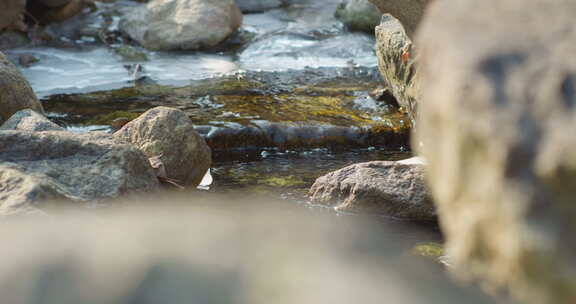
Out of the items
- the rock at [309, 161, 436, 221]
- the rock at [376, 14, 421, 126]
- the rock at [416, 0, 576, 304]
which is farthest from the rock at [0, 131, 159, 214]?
the rock at [376, 14, 421, 126]

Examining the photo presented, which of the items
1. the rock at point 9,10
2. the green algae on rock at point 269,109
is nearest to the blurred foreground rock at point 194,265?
the green algae on rock at point 269,109

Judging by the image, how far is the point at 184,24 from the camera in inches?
401

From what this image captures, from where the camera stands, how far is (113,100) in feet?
23.7

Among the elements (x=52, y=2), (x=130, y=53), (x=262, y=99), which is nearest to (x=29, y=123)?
(x=262, y=99)

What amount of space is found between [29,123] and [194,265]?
201 centimetres

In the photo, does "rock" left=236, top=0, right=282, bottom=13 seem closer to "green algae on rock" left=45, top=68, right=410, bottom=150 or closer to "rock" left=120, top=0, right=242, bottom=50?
"rock" left=120, top=0, right=242, bottom=50

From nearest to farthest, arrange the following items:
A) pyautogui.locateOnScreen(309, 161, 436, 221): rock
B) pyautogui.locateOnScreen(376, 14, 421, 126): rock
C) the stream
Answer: pyautogui.locateOnScreen(309, 161, 436, 221): rock
the stream
pyautogui.locateOnScreen(376, 14, 421, 126): rock

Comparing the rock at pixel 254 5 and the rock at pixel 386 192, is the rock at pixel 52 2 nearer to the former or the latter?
the rock at pixel 254 5

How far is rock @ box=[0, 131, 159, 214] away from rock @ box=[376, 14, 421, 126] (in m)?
3.08

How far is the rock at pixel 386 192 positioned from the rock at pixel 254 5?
→ 9400 millimetres

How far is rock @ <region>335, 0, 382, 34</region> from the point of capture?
36.0 feet

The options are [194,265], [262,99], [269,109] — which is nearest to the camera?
[194,265]

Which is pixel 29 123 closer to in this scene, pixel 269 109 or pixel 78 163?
pixel 78 163

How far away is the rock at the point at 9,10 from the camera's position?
989cm
